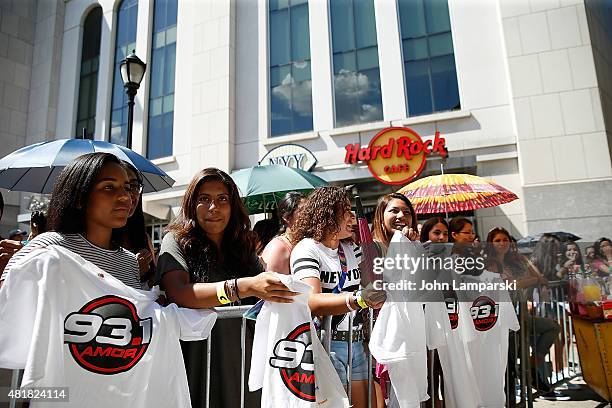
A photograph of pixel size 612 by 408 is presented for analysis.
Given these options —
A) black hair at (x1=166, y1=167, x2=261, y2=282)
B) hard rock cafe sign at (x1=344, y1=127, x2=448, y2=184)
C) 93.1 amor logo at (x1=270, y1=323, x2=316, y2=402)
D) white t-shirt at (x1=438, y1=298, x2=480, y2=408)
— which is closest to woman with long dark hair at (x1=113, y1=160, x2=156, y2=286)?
black hair at (x1=166, y1=167, x2=261, y2=282)

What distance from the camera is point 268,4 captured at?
13203mm

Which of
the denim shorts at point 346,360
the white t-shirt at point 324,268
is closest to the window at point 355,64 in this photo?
the white t-shirt at point 324,268

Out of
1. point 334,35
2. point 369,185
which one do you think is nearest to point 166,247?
point 369,185

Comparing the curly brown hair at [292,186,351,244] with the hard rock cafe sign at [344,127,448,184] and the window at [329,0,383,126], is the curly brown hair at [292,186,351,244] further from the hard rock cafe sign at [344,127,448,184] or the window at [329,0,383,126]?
the window at [329,0,383,126]

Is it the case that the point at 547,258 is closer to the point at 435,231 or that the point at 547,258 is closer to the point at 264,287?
the point at 435,231

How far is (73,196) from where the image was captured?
1.94 meters

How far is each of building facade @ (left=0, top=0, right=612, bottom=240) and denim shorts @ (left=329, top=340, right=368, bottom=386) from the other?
820 cm

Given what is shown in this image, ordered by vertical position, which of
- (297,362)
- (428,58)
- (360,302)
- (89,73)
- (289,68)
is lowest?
(297,362)

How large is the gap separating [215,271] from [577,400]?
16.7ft

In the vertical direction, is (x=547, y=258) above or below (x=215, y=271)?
above

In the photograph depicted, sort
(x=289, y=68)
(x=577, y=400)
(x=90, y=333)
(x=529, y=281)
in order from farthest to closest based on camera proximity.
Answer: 1. (x=289, y=68)
2. (x=577, y=400)
3. (x=529, y=281)
4. (x=90, y=333)

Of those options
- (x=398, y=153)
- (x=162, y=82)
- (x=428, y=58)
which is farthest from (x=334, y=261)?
(x=162, y=82)

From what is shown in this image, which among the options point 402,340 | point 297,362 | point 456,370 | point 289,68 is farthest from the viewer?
point 289,68

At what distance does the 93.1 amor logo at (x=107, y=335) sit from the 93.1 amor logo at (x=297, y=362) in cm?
67
